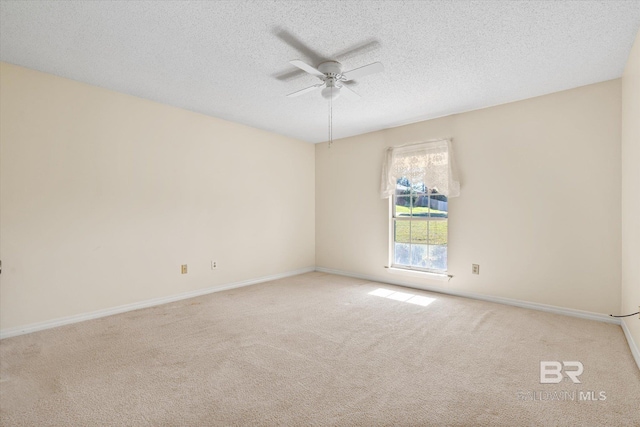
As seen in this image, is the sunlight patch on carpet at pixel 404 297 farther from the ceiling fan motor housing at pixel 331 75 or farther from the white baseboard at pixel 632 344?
the ceiling fan motor housing at pixel 331 75

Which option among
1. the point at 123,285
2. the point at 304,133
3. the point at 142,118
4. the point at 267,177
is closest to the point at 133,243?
the point at 123,285

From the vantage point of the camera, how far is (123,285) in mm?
3338

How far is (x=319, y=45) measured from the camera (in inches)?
92.7

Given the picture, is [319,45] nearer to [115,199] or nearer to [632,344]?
[115,199]

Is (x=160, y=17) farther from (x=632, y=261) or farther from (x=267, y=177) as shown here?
(x=632, y=261)

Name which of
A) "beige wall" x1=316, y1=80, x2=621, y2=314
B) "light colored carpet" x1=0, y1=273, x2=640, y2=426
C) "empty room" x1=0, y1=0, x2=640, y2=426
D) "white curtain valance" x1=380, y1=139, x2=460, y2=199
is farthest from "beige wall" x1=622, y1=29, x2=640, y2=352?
"white curtain valance" x1=380, y1=139, x2=460, y2=199

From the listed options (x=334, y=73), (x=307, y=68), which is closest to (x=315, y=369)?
(x=307, y=68)

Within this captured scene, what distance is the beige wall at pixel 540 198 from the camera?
9.80ft

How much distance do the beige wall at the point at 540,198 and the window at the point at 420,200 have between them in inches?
6.1

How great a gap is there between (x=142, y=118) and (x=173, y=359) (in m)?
2.79

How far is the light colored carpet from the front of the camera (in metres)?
1.64

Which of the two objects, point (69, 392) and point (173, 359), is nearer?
point (69, 392)

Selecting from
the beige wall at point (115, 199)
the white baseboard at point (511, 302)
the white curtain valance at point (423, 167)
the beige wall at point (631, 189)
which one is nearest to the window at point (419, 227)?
the white curtain valance at point (423, 167)

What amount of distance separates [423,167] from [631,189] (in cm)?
216
